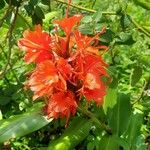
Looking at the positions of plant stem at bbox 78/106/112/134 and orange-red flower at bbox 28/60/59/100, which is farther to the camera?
plant stem at bbox 78/106/112/134

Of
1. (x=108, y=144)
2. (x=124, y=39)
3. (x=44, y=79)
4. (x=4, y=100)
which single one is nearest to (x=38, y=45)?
(x=44, y=79)

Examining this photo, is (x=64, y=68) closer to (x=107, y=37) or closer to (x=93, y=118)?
(x=93, y=118)

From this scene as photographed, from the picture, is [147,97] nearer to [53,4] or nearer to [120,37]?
[120,37]

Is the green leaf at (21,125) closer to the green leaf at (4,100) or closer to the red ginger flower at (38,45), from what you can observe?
the red ginger flower at (38,45)

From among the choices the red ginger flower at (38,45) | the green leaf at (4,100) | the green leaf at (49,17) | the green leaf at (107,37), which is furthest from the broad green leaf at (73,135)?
the green leaf at (49,17)

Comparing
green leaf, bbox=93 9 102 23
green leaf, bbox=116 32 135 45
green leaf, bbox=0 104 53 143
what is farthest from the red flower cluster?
green leaf, bbox=116 32 135 45

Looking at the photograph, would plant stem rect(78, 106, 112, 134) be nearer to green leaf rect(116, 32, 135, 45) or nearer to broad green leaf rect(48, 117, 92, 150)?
broad green leaf rect(48, 117, 92, 150)

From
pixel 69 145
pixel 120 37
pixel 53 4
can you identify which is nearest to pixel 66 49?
pixel 69 145
